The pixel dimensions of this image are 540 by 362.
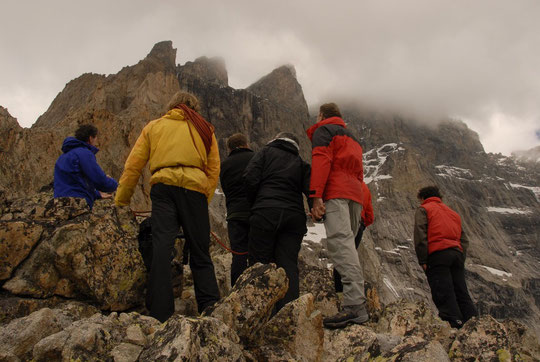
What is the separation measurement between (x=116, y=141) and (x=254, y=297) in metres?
34.4

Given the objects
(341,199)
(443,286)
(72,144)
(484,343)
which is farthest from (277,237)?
(72,144)

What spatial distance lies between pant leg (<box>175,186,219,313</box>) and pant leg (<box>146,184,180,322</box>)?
5.3 inches

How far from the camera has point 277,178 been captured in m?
5.24

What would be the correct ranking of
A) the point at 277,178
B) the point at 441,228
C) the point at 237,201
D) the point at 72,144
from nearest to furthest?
the point at 277,178, the point at 72,144, the point at 237,201, the point at 441,228

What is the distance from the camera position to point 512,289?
120 meters

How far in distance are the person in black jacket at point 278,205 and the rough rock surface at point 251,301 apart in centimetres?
101

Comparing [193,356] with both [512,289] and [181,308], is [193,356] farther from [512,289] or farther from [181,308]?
[512,289]

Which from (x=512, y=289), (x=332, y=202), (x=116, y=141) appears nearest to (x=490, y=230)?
(x=512, y=289)

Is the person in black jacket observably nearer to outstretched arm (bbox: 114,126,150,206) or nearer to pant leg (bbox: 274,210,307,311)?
pant leg (bbox: 274,210,307,311)

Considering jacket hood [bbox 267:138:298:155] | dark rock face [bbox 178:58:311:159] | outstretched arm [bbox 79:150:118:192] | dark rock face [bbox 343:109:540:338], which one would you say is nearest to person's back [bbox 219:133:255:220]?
jacket hood [bbox 267:138:298:155]

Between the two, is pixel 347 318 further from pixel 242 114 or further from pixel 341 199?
pixel 242 114

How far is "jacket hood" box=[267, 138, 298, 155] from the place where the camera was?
218 inches

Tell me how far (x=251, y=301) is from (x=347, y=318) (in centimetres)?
166

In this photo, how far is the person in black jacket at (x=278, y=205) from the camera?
4.95 m
